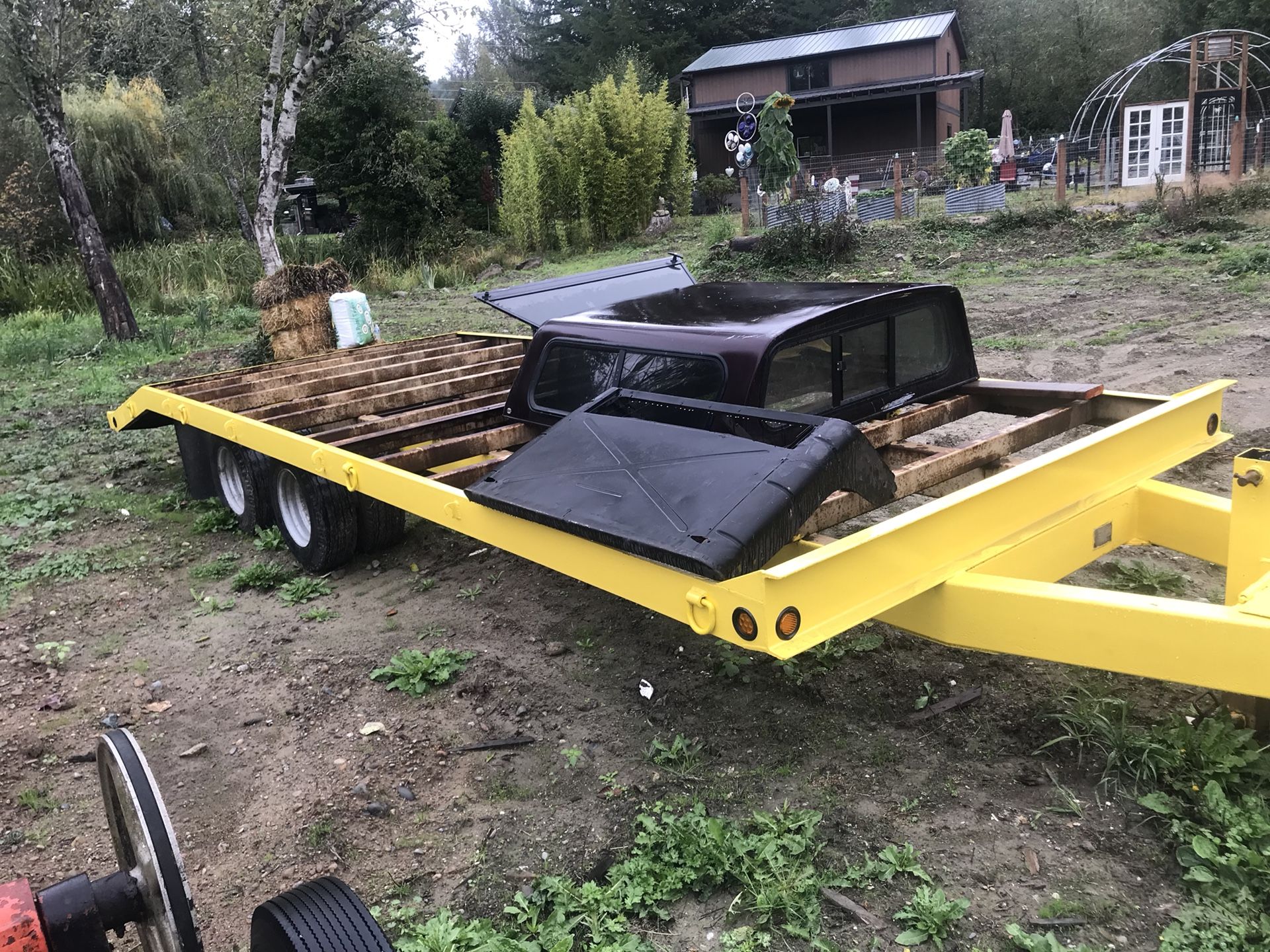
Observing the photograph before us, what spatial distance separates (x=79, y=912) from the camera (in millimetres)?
1712

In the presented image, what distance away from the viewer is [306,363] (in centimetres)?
706

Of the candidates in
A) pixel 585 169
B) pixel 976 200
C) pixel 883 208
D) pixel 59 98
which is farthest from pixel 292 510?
pixel 585 169

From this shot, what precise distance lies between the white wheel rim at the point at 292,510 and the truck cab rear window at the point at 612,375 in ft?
5.61

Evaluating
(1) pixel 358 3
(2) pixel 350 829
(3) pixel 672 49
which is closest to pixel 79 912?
(2) pixel 350 829

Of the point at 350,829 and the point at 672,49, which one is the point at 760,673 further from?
the point at 672,49

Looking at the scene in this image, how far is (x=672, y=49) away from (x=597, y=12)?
14.2 ft

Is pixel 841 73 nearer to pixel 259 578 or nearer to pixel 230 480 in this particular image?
pixel 230 480

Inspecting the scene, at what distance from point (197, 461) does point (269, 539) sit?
1.17 meters

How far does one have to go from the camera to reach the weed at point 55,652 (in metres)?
4.44

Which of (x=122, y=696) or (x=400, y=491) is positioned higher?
(x=400, y=491)

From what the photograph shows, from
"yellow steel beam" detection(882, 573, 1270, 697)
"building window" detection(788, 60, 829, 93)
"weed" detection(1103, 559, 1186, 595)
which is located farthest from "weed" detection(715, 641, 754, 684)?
"building window" detection(788, 60, 829, 93)

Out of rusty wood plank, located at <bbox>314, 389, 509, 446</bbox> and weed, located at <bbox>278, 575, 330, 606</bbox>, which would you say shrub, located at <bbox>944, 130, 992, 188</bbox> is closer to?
rusty wood plank, located at <bbox>314, 389, 509, 446</bbox>

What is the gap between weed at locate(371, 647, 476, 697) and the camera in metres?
3.91

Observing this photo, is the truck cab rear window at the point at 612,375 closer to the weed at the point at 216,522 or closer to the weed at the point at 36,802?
the weed at the point at 36,802
